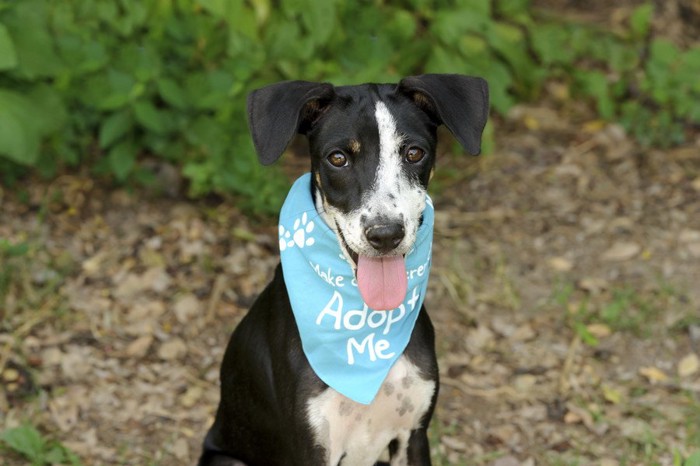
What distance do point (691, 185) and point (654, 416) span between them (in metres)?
2.30

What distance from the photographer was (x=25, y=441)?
16.3 ft

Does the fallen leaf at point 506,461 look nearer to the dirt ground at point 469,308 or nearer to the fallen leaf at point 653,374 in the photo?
the dirt ground at point 469,308

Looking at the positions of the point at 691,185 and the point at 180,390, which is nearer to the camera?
the point at 180,390

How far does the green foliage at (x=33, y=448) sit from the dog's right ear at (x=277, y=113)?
2156 millimetres

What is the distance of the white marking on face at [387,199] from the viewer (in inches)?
143

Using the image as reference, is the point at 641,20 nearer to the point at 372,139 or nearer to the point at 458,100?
A: the point at 458,100

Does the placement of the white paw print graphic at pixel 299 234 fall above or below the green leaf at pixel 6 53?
below

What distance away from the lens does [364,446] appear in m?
4.03

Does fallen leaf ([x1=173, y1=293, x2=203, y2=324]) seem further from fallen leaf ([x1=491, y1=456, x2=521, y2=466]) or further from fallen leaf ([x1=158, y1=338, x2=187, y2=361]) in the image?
fallen leaf ([x1=491, y1=456, x2=521, y2=466])

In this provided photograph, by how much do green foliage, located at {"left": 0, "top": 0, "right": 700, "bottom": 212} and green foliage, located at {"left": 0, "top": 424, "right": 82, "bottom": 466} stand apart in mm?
1508

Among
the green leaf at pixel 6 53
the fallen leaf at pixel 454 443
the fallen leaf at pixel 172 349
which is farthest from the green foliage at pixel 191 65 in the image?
the fallen leaf at pixel 454 443

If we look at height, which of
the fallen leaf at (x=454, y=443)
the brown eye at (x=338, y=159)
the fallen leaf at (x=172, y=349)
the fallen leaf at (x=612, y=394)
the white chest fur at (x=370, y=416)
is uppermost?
the brown eye at (x=338, y=159)

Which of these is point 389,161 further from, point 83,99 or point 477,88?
point 83,99

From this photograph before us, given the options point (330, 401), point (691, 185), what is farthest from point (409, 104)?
point (691, 185)
